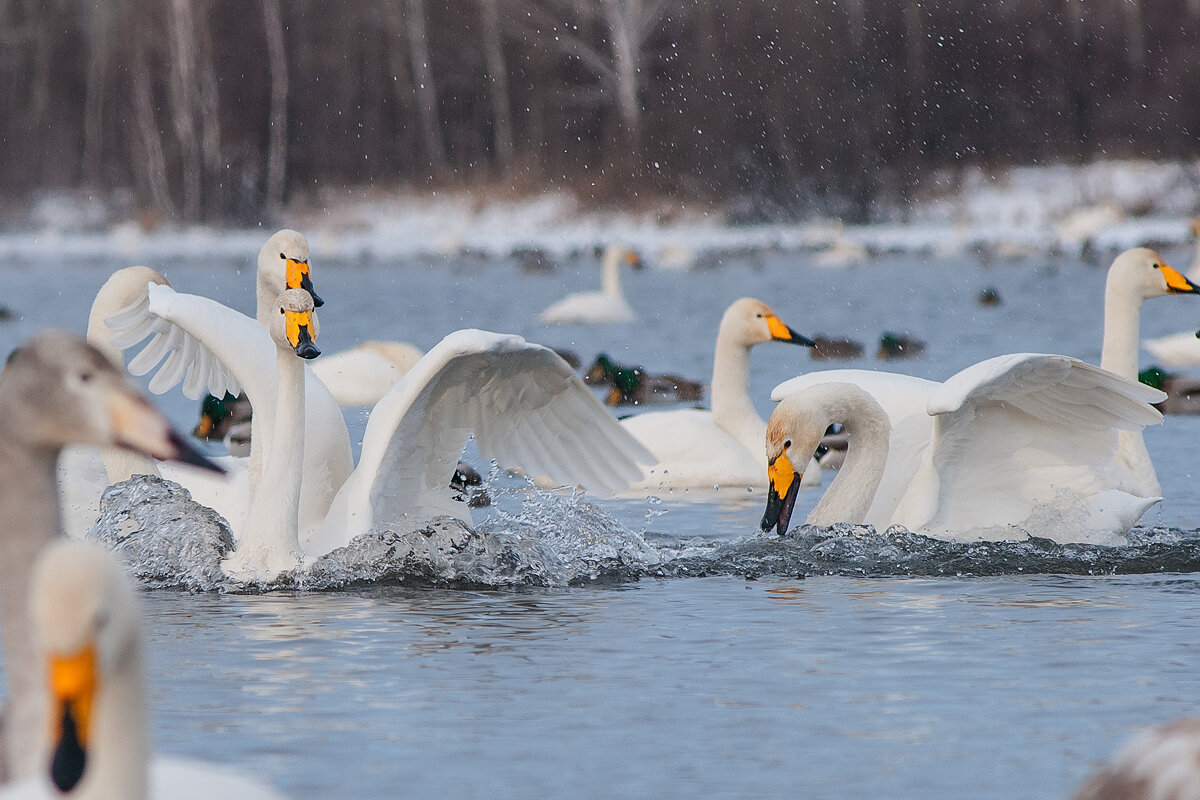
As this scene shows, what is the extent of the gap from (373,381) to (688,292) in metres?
11.7

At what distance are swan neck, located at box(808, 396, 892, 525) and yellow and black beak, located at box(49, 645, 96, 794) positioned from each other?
523cm

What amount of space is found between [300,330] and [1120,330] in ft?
13.2

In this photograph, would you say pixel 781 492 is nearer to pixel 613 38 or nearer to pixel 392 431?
pixel 392 431

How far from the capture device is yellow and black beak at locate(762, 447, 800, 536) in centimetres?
739

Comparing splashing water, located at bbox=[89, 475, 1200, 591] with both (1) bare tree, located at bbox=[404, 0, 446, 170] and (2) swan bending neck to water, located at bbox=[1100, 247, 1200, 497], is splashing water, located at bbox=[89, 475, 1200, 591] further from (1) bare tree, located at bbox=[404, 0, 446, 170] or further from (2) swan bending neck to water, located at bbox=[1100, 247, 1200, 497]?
(1) bare tree, located at bbox=[404, 0, 446, 170]

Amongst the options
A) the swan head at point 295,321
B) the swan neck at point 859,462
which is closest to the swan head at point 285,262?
the swan head at point 295,321

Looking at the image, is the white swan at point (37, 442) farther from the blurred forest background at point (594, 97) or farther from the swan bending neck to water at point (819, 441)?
the blurred forest background at point (594, 97)

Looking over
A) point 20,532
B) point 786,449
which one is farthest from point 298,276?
point 20,532

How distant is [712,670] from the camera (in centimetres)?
556

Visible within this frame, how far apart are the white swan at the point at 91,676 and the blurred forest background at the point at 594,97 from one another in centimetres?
3155

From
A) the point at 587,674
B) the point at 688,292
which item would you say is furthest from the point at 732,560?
the point at 688,292

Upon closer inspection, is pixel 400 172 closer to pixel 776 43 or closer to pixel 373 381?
pixel 776 43

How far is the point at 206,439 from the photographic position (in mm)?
12078

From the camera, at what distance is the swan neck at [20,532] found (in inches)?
129
